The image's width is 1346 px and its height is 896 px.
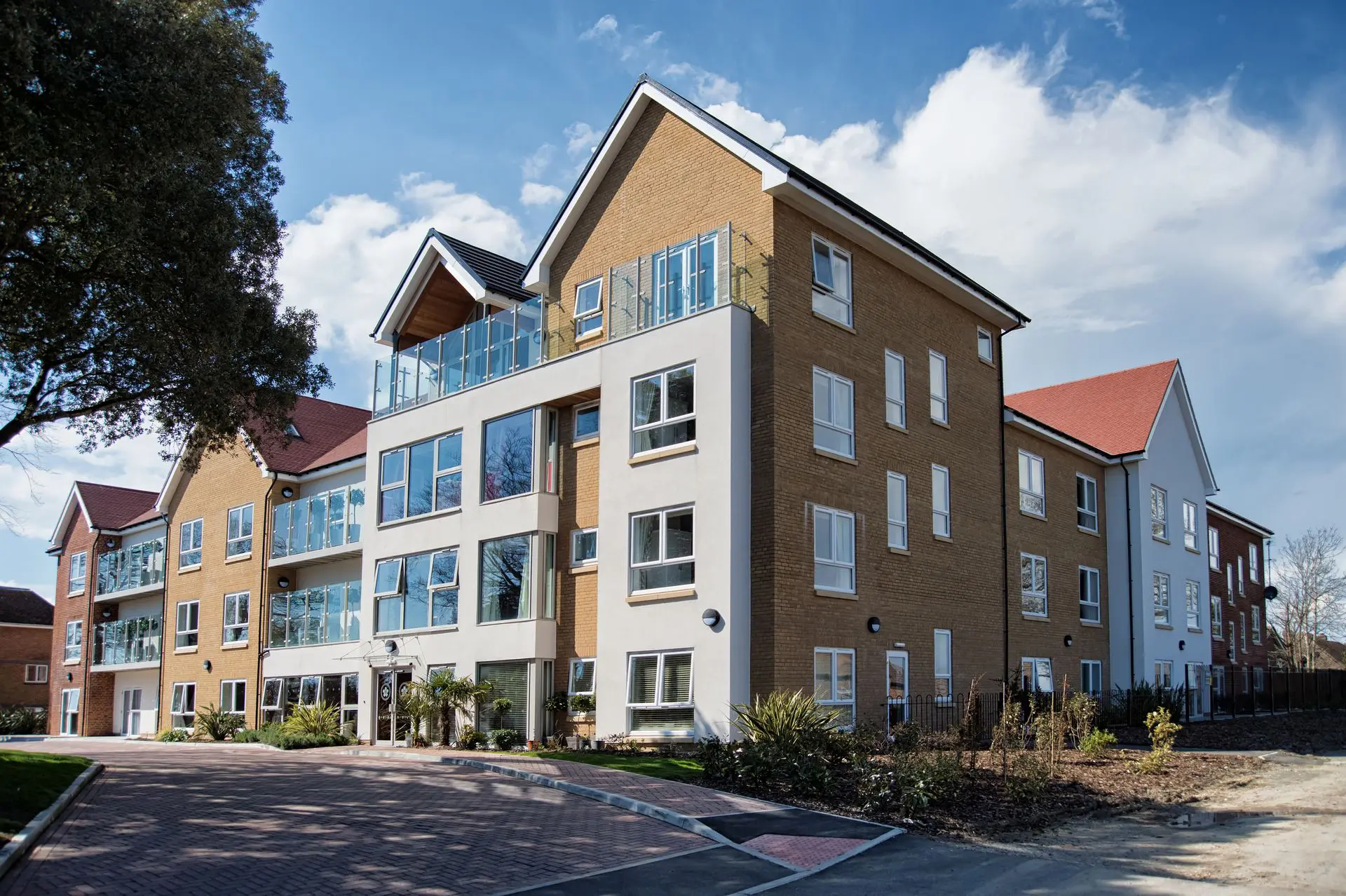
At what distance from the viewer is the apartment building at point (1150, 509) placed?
32.2 metres

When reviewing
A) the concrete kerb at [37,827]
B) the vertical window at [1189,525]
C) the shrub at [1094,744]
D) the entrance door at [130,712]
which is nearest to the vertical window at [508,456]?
the concrete kerb at [37,827]

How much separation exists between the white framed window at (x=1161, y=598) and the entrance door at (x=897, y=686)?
13473 millimetres

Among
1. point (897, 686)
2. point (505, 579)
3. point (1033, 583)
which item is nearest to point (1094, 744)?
A: point (897, 686)

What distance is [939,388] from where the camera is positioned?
25797mm

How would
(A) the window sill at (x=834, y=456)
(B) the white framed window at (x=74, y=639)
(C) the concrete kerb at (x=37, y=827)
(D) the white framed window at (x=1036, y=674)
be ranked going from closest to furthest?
(C) the concrete kerb at (x=37, y=827), (A) the window sill at (x=834, y=456), (D) the white framed window at (x=1036, y=674), (B) the white framed window at (x=74, y=639)

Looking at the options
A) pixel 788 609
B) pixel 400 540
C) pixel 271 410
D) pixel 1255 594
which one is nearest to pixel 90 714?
pixel 400 540

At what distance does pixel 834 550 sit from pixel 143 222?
12.5 meters

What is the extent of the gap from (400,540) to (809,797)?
14380mm

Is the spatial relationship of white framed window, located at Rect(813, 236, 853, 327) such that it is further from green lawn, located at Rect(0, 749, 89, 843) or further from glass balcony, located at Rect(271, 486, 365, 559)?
green lawn, located at Rect(0, 749, 89, 843)

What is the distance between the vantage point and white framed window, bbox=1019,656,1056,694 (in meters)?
27.3

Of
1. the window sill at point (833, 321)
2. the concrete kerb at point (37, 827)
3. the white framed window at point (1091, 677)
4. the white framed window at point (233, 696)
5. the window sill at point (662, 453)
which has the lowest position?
the white framed window at point (233, 696)

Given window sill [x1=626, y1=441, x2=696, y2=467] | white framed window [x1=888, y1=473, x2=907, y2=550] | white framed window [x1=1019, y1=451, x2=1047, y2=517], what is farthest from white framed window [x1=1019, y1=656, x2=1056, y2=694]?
window sill [x1=626, y1=441, x2=696, y2=467]

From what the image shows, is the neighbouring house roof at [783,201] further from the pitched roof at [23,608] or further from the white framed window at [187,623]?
the pitched roof at [23,608]

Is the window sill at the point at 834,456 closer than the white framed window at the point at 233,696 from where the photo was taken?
Yes
